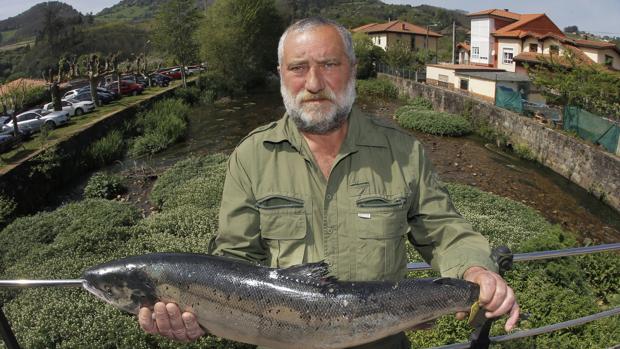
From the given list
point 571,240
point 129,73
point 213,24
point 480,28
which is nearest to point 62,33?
point 129,73

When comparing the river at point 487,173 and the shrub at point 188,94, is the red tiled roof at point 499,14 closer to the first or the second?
the river at point 487,173

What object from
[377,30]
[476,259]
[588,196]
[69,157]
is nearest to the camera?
[476,259]

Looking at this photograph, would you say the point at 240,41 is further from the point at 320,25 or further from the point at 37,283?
the point at 37,283

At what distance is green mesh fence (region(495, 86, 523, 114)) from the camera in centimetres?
3022

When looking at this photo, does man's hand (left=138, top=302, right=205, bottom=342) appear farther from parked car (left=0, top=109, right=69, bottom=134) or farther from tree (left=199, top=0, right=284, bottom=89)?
tree (left=199, top=0, right=284, bottom=89)

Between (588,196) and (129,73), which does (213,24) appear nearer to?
(129,73)

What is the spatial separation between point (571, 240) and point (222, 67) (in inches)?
1904

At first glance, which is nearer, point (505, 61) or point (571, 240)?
point (571, 240)

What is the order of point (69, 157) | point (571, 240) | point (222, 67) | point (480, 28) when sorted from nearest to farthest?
point (571, 240) < point (69, 157) < point (222, 67) < point (480, 28)

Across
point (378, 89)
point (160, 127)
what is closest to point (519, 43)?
point (378, 89)

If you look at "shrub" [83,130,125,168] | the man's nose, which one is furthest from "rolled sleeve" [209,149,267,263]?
"shrub" [83,130,125,168]

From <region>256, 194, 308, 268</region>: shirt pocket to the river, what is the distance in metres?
15.8

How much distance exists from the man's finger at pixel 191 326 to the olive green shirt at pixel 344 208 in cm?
42

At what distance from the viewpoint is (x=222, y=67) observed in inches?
2122
